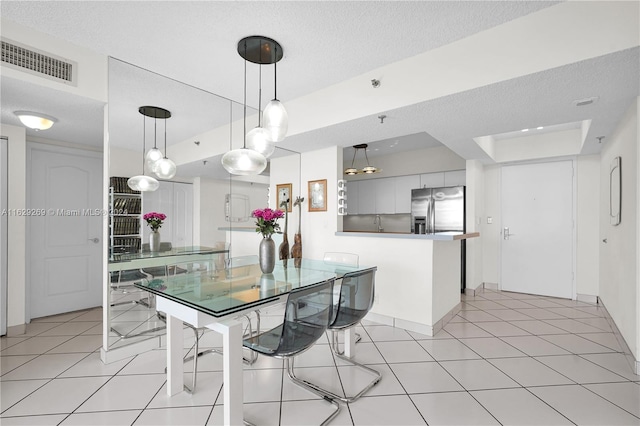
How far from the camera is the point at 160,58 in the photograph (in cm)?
251

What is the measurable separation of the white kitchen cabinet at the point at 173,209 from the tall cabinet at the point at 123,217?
68 mm

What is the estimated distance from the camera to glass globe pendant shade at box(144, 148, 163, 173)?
9.32 ft

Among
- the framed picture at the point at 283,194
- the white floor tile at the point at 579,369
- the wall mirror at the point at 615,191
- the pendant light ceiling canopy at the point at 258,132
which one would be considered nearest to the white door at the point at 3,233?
the pendant light ceiling canopy at the point at 258,132

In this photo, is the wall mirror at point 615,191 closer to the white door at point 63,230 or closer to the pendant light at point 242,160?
the pendant light at point 242,160

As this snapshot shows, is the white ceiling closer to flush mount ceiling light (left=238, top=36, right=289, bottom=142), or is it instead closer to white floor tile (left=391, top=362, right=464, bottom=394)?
flush mount ceiling light (left=238, top=36, right=289, bottom=142)

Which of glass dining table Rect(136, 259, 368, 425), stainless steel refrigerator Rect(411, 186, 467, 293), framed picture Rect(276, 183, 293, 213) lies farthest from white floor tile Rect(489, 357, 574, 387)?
framed picture Rect(276, 183, 293, 213)

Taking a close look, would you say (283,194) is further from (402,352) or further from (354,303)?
(402,352)

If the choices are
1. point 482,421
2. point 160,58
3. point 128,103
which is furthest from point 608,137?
point 128,103

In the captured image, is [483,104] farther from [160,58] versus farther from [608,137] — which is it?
[160,58]

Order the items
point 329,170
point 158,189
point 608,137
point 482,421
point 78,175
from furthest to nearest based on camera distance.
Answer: point 329,170, point 78,175, point 608,137, point 158,189, point 482,421

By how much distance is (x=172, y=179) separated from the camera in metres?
3.03

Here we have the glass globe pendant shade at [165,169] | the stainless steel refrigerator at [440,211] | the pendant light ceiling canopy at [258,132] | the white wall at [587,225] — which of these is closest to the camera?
the pendant light ceiling canopy at [258,132]

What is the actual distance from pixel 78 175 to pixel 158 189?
5.87 ft

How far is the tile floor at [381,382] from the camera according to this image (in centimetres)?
183
